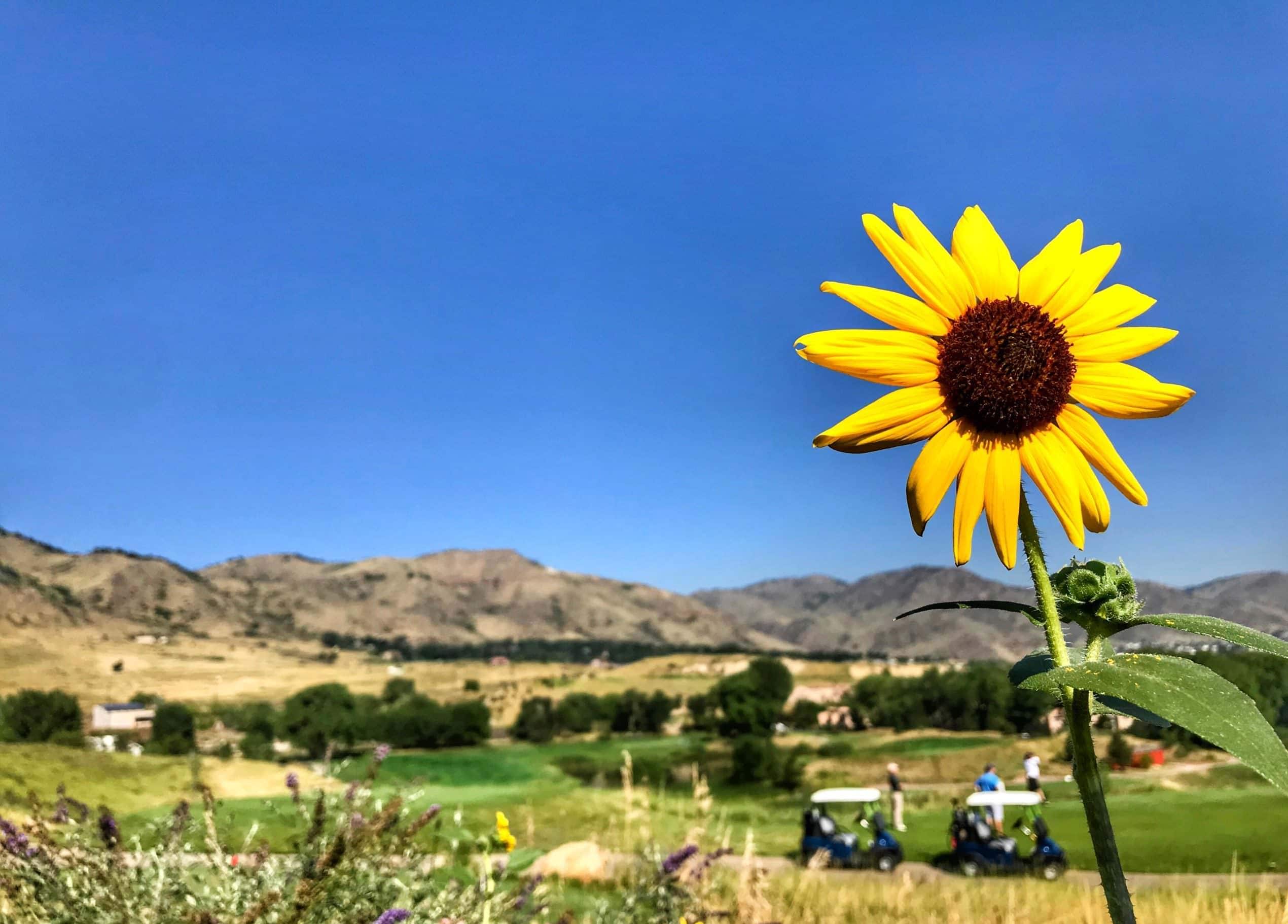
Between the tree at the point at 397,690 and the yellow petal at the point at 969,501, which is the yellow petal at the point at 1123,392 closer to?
the yellow petal at the point at 969,501

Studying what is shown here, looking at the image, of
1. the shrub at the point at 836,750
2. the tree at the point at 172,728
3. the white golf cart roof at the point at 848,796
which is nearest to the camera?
the white golf cart roof at the point at 848,796

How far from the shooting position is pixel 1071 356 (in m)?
1.55

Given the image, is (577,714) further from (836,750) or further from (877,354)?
(877,354)

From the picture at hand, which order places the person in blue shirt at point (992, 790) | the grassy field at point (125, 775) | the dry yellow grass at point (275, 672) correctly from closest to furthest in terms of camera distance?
the grassy field at point (125, 775), the person in blue shirt at point (992, 790), the dry yellow grass at point (275, 672)

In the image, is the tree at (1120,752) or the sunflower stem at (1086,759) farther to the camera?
the tree at (1120,752)

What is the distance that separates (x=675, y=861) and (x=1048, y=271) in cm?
299

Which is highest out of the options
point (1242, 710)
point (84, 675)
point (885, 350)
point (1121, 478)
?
point (885, 350)

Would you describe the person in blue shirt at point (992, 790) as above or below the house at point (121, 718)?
above

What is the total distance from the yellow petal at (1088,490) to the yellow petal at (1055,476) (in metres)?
0.01

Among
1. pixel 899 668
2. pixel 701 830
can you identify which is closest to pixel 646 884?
pixel 701 830

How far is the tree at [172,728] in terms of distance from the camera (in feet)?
118

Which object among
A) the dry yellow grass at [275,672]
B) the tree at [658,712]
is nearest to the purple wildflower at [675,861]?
the tree at [658,712]

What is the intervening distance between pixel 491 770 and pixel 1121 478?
3298 cm

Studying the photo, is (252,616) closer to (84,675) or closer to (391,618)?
(391,618)
